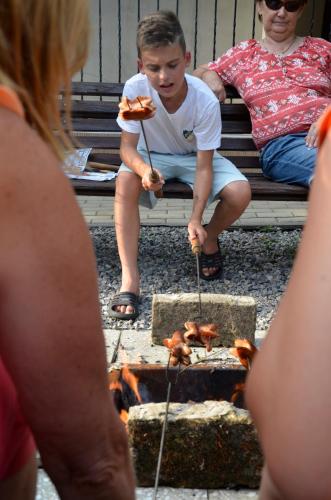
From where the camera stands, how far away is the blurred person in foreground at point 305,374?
90 centimetres

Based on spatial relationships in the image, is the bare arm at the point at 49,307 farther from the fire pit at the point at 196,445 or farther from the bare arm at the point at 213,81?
the bare arm at the point at 213,81

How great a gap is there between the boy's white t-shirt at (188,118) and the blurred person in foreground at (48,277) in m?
3.35

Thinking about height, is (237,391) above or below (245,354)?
below

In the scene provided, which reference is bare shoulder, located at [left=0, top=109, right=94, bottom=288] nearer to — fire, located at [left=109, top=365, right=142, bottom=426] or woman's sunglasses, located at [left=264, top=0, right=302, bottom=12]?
fire, located at [left=109, top=365, right=142, bottom=426]

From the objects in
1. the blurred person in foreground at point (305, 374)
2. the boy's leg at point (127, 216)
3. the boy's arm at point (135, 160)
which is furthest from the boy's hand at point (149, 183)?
the blurred person in foreground at point (305, 374)

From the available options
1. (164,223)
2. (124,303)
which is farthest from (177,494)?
(164,223)

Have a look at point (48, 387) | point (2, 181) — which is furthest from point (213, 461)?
point (2, 181)

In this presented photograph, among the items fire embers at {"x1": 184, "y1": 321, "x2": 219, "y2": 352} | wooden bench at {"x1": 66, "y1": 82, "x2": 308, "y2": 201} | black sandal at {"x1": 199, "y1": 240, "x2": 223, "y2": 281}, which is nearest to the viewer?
fire embers at {"x1": 184, "y1": 321, "x2": 219, "y2": 352}

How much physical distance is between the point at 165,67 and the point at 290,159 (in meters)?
1.12

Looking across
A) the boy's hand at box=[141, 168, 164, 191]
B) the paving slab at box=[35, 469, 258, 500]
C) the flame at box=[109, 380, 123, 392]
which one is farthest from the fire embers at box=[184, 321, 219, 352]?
the boy's hand at box=[141, 168, 164, 191]

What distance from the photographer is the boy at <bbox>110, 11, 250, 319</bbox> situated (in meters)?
4.23

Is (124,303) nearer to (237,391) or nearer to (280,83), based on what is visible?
(237,391)

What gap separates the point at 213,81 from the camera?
5.16 m

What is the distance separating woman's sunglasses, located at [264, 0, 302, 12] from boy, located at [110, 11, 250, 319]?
86cm
